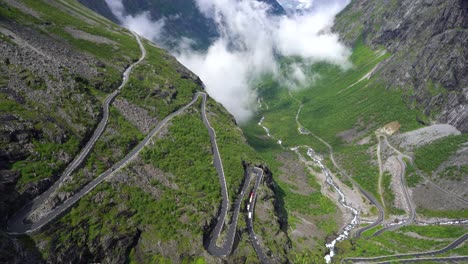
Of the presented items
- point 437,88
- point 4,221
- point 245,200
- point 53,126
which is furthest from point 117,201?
point 437,88

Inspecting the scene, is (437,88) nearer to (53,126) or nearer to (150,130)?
(150,130)

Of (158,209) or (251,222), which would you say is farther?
(251,222)

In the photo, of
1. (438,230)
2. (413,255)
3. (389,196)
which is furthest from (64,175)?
(389,196)

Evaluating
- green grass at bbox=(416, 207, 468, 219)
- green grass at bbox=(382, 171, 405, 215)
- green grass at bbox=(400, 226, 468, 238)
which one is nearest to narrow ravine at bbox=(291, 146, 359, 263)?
green grass at bbox=(382, 171, 405, 215)

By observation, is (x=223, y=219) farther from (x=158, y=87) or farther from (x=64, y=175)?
(x=158, y=87)

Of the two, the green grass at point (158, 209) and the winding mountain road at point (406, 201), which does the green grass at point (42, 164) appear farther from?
the winding mountain road at point (406, 201)

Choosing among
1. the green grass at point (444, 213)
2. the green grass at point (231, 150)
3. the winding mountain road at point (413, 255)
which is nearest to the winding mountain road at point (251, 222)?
the green grass at point (231, 150)

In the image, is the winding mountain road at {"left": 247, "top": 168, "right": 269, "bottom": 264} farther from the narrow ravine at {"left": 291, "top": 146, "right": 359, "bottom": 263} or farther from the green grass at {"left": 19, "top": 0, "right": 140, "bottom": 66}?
the green grass at {"left": 19, "top": 0, "right": 140, "bottom": 66}

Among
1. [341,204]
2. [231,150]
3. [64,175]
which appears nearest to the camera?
[64,175]
